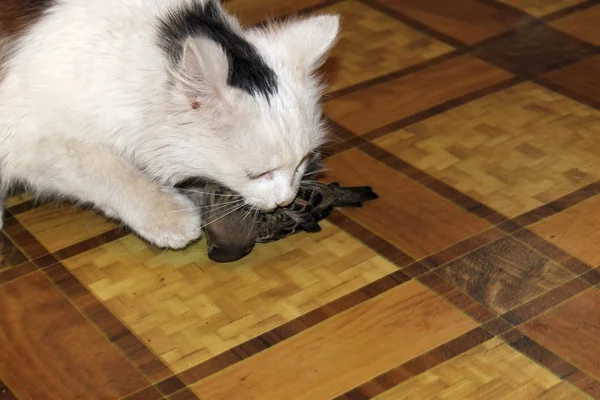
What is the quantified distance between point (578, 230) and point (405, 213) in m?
0.37

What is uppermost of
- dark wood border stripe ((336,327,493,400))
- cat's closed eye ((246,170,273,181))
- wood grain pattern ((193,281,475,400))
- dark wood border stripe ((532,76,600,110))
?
cat's closed eye ((246,170,273,181))

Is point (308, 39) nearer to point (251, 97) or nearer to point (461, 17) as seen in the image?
point (251, 97)

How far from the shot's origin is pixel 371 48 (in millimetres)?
2822

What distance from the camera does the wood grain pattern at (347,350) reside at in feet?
5.62

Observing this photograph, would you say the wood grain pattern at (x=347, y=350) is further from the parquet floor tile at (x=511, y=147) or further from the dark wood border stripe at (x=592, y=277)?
the parquet floor tile at (x=511, y=147)

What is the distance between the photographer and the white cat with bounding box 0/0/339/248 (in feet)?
5.99

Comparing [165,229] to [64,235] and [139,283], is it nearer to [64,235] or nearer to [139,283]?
[139,283]

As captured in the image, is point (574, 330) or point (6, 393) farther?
point (574, 330)

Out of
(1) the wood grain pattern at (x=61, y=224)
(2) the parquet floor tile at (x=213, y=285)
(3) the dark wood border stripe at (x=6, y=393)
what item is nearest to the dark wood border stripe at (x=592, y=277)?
(2) the parquet floor tile at (x=213, y=285)

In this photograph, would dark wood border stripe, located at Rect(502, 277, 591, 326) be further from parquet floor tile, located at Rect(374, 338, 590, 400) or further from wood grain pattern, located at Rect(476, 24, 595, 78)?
wood grain pattern, located at Rect(476, 24, 595, 78)

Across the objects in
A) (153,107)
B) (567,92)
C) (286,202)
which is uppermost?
(153,107)

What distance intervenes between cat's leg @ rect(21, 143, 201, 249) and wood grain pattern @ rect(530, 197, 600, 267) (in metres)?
0.75

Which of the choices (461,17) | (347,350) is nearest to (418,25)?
(461,17)

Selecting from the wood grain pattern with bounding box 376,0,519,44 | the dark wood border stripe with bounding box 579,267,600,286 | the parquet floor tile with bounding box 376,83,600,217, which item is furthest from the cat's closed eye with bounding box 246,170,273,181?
the wood grain pattern with bounding box 376,0,519,44
